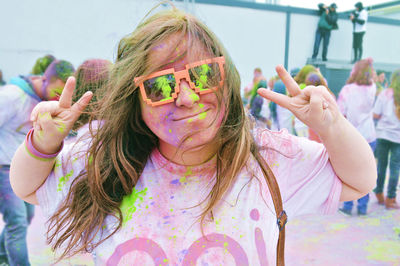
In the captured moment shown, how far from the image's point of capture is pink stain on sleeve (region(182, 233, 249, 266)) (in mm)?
846

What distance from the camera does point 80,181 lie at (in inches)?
37.9

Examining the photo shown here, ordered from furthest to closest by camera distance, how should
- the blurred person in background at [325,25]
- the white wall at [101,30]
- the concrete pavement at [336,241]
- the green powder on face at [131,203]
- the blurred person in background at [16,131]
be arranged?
1. the blurred person in background at [325,25]
2. the white wall at [101,30]
3. the concrete pavement at [336,241]
4. the blurred person in background at [16,131]
5. the green powder on face at [131,203]

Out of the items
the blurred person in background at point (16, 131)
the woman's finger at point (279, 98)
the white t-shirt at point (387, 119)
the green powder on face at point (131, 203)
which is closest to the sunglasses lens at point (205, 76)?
the woman's finger at point (279, 98)

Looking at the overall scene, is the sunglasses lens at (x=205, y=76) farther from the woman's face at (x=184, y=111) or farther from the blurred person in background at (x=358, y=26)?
the blurred person in background at (x=358, y=26)

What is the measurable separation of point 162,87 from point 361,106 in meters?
3.35

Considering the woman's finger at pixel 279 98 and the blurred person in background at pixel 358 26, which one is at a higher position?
the blurred person in background at pixel 358 26

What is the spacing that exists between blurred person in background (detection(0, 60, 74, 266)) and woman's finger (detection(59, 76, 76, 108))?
1595 mm

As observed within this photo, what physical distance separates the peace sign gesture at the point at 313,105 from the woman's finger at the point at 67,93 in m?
0.56

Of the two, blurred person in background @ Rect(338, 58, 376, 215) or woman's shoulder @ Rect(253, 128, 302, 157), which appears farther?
blurred person in background @ Rect(338, 58, 376, 215)

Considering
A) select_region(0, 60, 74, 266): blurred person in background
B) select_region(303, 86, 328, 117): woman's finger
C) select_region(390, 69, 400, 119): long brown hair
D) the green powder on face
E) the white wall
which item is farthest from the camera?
the white wall

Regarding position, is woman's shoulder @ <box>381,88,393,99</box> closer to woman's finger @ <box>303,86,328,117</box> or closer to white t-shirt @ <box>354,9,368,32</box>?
woman's finger @ <box>303,86,328,117</box>

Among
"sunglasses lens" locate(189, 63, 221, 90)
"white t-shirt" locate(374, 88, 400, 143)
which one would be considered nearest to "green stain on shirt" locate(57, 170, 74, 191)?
"sunglasses lens" locate(189, 63, 221, 90)

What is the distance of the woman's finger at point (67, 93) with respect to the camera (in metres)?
0.89

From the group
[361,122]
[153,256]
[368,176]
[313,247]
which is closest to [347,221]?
[313,247]
